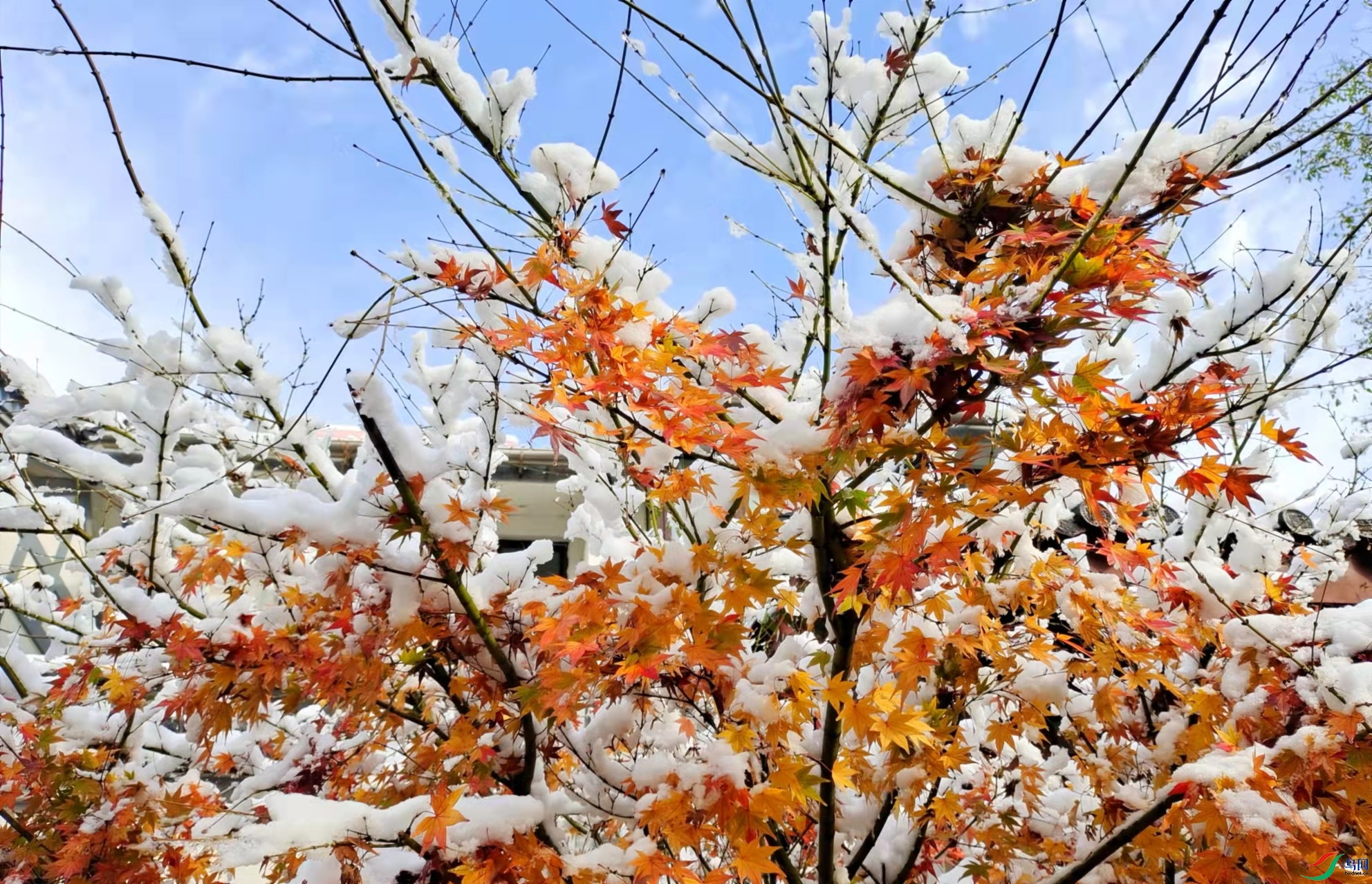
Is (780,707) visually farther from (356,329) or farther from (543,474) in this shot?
(543,474)

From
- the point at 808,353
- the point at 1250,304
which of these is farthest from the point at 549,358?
the point at 1250,304

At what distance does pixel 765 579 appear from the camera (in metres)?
2.46

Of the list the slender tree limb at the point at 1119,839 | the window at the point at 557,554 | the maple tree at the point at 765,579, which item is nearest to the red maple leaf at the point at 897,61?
the maple tree at the point at 765,579

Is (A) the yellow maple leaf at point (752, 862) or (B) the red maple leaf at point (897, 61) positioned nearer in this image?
(A) the yellow maple leaf at point (752, 862)

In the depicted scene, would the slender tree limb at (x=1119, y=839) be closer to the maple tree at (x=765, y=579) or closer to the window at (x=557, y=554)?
the maple tree at (x=765, y=579)

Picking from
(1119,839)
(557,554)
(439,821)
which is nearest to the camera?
(439,821)

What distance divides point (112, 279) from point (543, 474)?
8.34m

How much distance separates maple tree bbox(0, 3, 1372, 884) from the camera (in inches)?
86.7

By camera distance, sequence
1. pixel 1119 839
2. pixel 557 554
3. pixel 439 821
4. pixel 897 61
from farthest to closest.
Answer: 1. pixel 557 554
2. pixel 897 61
3. pixel 1119 839
4. pixel 439 821

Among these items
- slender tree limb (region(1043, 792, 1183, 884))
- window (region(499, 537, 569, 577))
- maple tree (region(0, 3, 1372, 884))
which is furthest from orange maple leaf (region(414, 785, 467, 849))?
window (region(499, 537, 569, 577))

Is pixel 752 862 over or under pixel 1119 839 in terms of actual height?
under

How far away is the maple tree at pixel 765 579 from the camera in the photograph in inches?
86.7

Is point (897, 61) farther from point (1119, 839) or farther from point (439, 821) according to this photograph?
point (439, 821)

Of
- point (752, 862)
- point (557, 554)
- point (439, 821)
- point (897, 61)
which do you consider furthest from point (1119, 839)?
point (557, 554)
